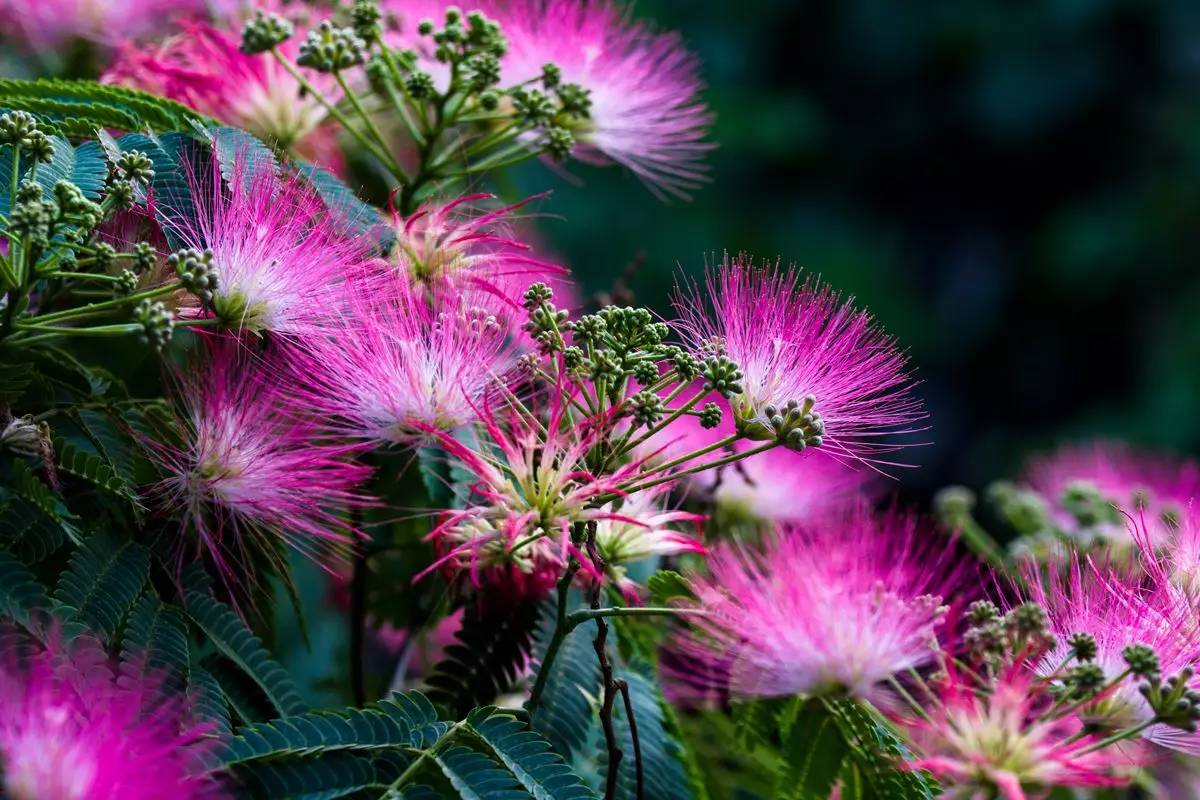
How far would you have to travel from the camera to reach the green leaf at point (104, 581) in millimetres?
1226

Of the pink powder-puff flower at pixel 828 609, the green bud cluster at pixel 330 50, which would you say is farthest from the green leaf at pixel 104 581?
the green bud cluster at pixel 330 50

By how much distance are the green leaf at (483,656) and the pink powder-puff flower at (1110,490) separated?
79 cm

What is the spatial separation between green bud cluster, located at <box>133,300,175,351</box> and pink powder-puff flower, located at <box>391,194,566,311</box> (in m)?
0.33

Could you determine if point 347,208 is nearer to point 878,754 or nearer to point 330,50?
point 330,50

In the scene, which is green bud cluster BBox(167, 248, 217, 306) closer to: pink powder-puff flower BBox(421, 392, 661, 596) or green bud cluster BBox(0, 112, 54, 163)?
green bud cluster BBox(0, 112, 54, 163)

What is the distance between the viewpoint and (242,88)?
180 centimetres

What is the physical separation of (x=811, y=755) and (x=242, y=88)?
118 cm

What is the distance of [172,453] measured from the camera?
1403 millimetres

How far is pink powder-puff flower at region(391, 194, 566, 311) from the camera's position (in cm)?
154

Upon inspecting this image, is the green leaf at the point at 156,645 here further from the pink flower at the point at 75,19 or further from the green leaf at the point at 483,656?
the pink flower at the point at 75,19

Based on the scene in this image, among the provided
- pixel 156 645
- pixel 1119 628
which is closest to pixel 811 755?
pixel 1119 628

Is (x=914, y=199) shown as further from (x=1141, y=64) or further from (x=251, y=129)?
(x=251, y=129)

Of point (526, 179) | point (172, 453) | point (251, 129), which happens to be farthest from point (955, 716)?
point (526, 179)

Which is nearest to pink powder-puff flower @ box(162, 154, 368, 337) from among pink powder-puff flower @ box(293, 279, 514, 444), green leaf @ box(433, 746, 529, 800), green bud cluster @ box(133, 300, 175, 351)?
pink powder-puff flower @ box(293, 279, 514, 444)
